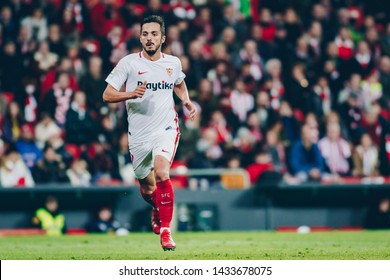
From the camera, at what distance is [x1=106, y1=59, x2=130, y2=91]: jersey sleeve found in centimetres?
1142

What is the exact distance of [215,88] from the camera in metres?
20.4

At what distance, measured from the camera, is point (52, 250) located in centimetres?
1250

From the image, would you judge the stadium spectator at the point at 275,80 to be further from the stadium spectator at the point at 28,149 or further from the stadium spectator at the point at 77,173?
the stadium spectator at the point at 28,149

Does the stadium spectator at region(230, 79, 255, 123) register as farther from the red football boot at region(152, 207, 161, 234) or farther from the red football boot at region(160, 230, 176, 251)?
the red football boot at region(160, 230, 176, 251)

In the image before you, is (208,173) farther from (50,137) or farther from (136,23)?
(136,23)

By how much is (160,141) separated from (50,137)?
268 inches

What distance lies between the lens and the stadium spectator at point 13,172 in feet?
57.1

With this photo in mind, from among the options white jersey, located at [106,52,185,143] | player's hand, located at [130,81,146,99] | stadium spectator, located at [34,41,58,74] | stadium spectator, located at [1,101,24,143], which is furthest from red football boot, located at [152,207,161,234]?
stadium spectator, located at [34,41,58,74]

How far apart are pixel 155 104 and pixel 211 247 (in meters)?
2.15

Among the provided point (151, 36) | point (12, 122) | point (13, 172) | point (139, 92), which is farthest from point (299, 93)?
point (139, 92)

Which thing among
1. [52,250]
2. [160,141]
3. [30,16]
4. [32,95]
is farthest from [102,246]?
[30,16]

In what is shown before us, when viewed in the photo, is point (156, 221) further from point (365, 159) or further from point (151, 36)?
point (365, 159)

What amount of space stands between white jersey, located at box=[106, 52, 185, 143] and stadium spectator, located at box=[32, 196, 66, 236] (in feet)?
19.4

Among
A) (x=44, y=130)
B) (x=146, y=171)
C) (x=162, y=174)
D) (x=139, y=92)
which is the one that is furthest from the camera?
(x=44, y=130)
